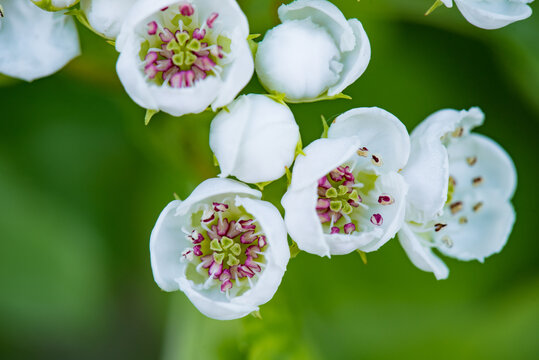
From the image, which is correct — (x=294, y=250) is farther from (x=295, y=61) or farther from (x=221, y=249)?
(x=295, y=61)

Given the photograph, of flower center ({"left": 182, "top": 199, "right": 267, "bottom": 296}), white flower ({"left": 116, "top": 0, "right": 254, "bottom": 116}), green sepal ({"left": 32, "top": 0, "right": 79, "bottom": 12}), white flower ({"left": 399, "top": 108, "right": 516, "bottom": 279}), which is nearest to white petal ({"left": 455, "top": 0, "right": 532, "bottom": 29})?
white flower ({"left": 399, "top": 108, "right": 516, "bottom": 279})

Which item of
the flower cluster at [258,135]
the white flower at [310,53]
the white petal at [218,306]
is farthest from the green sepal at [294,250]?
the white flower at [310,53]

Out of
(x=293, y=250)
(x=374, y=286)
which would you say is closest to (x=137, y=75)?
(x=293, y=250)

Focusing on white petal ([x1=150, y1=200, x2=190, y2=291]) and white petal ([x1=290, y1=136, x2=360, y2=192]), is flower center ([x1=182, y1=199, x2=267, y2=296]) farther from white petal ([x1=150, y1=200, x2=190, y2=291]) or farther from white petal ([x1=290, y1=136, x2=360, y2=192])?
white petal ([x1=290, y1=136, x2=360, y2=192])

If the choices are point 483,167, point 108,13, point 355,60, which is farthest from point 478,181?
point 108,13

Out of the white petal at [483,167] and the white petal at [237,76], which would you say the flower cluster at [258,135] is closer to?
the white petal at [237,76]

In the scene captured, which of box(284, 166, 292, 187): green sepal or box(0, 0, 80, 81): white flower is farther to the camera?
box(0, 0, 80, 81): white flower
